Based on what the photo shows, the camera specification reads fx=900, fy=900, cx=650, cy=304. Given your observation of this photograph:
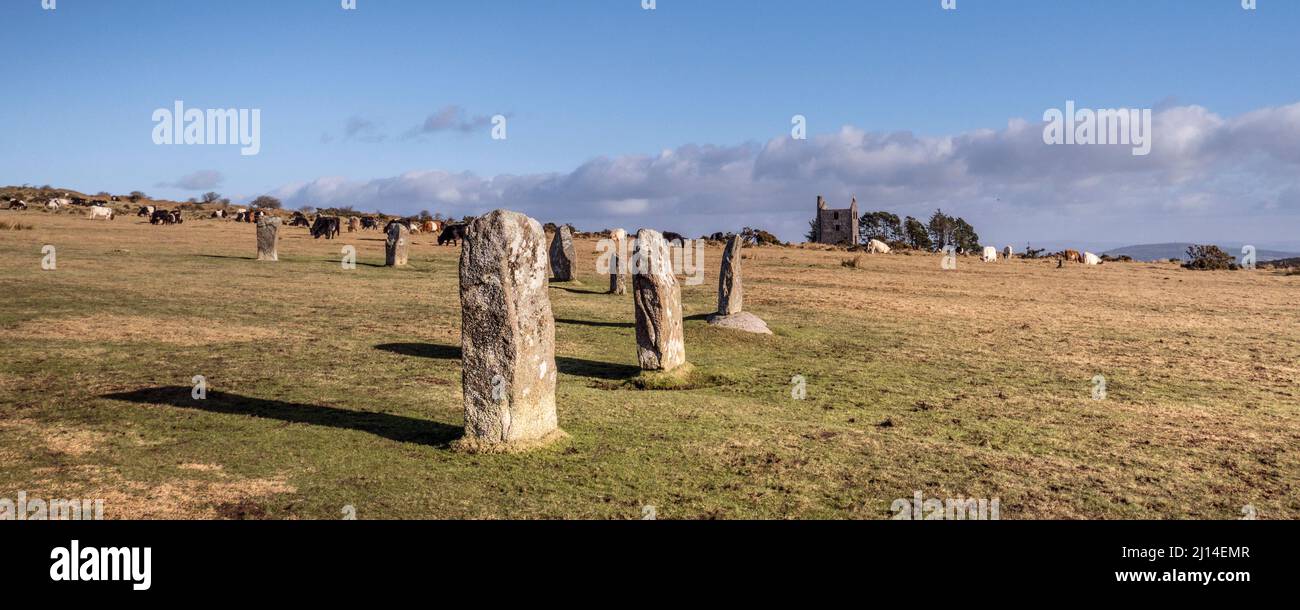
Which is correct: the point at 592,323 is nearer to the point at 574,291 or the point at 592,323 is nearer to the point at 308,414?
the point at 574,291

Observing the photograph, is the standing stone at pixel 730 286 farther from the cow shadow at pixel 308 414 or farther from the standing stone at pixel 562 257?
the standing stone at pixel 562 257

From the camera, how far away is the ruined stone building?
79.4 m

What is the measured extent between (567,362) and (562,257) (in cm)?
1371

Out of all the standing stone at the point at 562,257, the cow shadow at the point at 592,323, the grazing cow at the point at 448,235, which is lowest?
the cow shadow at the point at 592,323

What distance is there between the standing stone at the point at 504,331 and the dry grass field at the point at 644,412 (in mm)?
357

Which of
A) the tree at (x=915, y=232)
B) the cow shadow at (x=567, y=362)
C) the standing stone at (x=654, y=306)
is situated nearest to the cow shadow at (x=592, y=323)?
the cow shadow at (x=567, y=362)

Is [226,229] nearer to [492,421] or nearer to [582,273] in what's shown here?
[582,273]

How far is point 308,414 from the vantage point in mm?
10172

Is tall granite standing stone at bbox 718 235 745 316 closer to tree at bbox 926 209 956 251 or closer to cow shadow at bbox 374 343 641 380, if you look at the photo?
cow shadow at bbox 374 343 641 380

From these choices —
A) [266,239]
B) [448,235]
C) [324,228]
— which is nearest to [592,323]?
[266,239]

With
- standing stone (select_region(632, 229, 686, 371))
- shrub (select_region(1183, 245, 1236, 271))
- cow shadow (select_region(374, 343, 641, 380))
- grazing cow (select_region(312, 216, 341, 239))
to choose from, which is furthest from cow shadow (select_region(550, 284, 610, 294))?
shrub (select_region(1183, 245, 1236, 271))

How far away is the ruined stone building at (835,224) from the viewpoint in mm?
79375

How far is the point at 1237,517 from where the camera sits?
7336mm

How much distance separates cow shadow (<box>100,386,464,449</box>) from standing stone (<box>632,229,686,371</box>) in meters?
4.11
